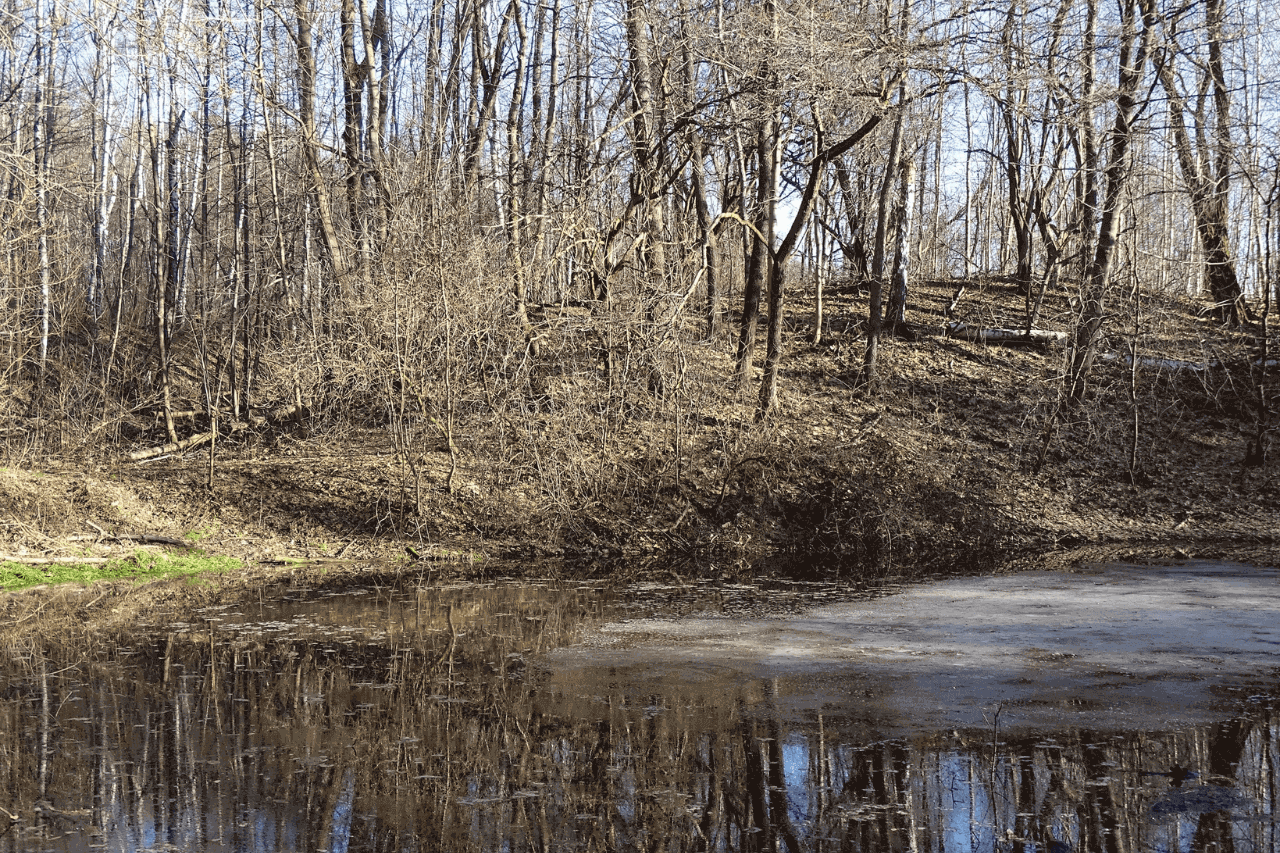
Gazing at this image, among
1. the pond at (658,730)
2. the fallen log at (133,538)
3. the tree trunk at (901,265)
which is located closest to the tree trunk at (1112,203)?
the tree trunk at (901,265)

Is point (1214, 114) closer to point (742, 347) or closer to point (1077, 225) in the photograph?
point (1077, 225)

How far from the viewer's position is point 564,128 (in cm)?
2386

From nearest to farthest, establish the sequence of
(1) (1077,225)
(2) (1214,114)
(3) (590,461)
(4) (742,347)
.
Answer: (3) (590,461), (4) (742,347), (1) (1077,225), (2) (1214,114)

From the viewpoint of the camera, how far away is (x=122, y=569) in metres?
13.4

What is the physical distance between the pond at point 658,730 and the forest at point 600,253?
17.1ft

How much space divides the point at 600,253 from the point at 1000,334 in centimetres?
1180

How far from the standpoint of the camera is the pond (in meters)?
5.35

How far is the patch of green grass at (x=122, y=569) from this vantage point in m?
12.6

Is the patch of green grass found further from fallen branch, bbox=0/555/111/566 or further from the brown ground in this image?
the brown ground

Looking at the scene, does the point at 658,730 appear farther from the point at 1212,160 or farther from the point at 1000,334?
the point at 1000,334

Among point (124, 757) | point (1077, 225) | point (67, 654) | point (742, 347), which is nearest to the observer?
point (124, 757)

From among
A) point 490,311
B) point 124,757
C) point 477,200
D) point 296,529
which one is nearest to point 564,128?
point 477,200

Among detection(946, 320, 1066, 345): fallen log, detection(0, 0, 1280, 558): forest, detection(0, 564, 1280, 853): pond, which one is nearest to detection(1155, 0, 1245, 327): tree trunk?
detection(0, 0, 1280, 558): forest

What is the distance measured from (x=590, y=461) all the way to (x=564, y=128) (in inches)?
426
